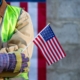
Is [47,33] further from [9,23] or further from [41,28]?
[41,28]

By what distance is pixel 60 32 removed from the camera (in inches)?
131

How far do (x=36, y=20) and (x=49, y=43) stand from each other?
0.70 meters

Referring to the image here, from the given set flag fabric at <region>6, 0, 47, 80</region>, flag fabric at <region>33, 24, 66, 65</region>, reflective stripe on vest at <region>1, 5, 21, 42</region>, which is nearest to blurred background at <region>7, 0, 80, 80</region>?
flag fabric at <region>6, 0, 47, 80</region>

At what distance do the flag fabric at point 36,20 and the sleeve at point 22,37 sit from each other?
2.34 feet

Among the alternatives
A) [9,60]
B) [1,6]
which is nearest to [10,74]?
[9,60]

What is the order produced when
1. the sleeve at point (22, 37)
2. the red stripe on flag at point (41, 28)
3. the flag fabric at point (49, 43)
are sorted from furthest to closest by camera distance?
the red stripe on flag at point (41, 28), the flag fabric at point (49, 43), the sleeve at point (22, 37)

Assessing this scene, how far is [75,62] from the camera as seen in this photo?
3338mm

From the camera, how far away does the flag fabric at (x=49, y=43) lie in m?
2.59

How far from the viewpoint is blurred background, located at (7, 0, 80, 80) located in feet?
10.9

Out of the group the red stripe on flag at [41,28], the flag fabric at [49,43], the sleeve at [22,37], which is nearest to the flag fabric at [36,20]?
the red stripe on flag at [41,28]

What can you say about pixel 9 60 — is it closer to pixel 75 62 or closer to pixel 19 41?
pixel 19 41

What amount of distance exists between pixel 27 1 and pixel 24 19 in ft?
2.57

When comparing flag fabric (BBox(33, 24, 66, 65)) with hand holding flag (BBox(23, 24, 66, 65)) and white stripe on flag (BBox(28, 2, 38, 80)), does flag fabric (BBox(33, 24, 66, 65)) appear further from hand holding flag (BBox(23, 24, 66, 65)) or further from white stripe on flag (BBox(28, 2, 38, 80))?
white stripe on flag (BBox(28, 2, 38, 80))

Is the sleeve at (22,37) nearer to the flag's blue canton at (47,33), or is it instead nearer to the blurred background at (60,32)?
the flag's blue canton at (47,33)
